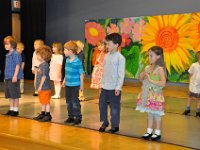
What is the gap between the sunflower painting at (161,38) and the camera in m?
9.14

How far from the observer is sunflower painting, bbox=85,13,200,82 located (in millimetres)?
9141

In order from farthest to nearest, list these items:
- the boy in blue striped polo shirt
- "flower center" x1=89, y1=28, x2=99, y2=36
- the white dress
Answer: "flower center" x1=89, y1=28, x2=99, y2=36 → the white dress → the boy in blue striped polo shirt

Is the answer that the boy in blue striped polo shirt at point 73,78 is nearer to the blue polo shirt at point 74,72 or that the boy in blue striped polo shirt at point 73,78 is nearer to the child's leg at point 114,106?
the blue polo shirt at point 74,72

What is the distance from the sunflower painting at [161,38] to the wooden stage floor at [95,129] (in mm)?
2515

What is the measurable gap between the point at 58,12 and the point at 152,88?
26.1 feet

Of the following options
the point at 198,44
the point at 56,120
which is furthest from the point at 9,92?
the point at 198,44

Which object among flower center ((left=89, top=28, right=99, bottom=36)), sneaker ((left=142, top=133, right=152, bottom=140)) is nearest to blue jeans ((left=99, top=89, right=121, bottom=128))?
sneaker ((left=142, top=133, right=152, bottom=140))

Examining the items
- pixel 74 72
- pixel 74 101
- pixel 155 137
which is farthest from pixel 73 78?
pixel 155 137

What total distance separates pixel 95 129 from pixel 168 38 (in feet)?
17.3

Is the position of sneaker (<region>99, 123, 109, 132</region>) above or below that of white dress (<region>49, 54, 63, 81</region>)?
below

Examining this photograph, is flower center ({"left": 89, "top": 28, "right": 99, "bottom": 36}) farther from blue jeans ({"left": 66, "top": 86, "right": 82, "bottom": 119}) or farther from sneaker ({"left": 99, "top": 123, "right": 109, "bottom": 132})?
sneaker ({"left": 99, "top": 123, "right": 109, "bottom": 132})

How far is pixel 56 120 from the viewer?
5.38 metres

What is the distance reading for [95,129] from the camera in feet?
15.9

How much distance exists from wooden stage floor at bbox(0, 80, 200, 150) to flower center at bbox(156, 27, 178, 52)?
9.16 feet
